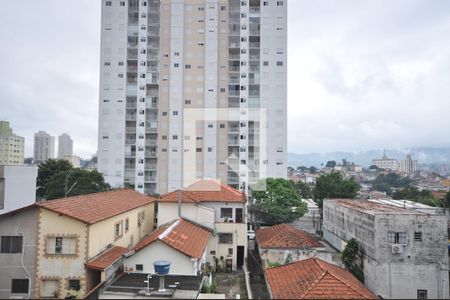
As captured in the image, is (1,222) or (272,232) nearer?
(1,222)

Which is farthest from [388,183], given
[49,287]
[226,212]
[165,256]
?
[49,287]

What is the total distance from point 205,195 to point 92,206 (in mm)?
8288

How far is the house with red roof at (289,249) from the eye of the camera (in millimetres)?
18844

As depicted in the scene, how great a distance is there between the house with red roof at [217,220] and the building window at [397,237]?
8.60 m

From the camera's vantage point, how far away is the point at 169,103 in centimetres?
4803

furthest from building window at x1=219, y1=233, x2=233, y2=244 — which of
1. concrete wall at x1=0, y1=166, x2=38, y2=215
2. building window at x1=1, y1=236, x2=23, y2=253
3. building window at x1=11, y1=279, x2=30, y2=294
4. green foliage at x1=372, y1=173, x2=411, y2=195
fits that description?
green foliage at x1=372, y1=173, x2=411, y2=195

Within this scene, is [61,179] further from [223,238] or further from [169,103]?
[223,238]

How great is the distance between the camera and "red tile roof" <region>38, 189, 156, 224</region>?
46.6 feet

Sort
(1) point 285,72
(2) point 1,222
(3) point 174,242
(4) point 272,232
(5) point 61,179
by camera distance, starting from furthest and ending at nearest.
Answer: (1) point 285,72, (5) point 61,179, (4) point 272,232, (3) point 174,242, (2) point 1,222

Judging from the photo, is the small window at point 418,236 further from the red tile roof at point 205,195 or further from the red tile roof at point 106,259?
the red tile roof at point 106,259

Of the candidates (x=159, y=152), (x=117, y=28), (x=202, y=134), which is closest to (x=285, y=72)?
(x=202, y=134)

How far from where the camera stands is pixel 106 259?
48.2ft

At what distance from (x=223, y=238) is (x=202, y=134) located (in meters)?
27.9

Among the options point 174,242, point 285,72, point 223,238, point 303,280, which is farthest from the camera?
point 285,72
